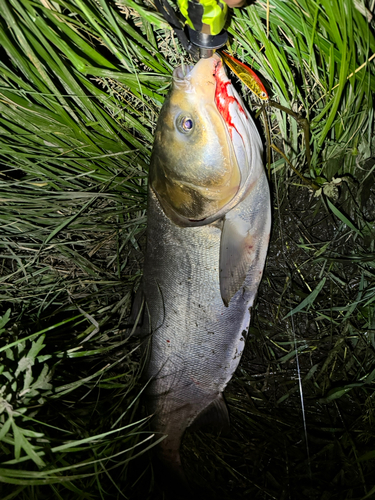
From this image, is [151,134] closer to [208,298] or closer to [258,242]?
[258,242]

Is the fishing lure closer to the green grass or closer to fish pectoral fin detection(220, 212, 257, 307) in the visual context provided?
the green grass

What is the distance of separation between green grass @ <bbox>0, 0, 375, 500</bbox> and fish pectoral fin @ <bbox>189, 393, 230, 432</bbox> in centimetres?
21

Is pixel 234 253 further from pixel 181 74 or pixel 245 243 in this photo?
pixel 181 74

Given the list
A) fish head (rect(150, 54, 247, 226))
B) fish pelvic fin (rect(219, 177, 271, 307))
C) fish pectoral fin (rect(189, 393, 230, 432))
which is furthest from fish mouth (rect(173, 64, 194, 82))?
fish pectoral fin (rect(189, 393, 230, 432))

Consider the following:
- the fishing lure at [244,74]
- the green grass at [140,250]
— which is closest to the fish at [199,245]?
the fishing lure at [244,74]

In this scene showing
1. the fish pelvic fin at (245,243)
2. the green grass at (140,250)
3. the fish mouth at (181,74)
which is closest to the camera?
the fish mouth at (181,74)

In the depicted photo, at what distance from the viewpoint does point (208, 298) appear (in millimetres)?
1992

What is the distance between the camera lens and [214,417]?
7.61 feet

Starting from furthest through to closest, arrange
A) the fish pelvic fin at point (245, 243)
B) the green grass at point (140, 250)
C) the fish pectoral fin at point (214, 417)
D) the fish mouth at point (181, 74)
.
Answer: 1. the fish pectoral fin at point (214, 417)
2. the fish pelvic fin at point (245, 243)
3. the green grass at point (140, 250)
4. the fish mouth at point (181, 74)

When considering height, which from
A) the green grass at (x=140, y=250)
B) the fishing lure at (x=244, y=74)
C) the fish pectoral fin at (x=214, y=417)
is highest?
the fishing lure at (x=244, y=74)

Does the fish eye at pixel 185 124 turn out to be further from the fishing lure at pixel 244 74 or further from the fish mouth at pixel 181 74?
the fishing lure at pixel 244 74

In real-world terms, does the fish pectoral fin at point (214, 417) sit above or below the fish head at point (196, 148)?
below

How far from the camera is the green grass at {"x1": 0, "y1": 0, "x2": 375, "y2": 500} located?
5.46 ft

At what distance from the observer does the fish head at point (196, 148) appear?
1.54 meters
